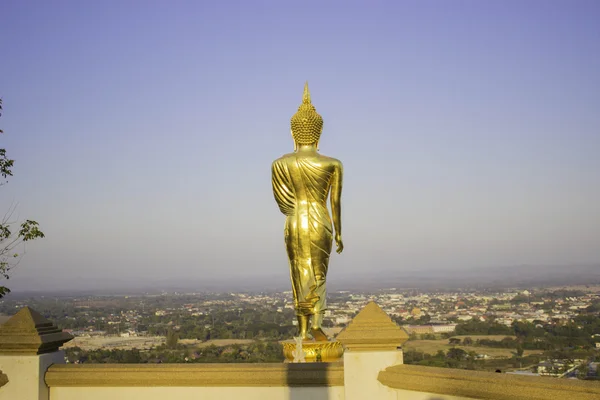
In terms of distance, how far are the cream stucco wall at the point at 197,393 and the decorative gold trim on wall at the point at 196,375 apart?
0.17ft

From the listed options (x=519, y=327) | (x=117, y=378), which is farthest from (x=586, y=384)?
(x=519, y=327)

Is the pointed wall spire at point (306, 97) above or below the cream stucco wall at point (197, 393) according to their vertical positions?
above

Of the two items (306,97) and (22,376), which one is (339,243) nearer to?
(306,97)

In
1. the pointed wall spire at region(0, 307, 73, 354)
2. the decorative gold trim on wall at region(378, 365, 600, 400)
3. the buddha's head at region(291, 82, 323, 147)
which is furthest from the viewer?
the buddha's head at region(291, 82, 323, 147)

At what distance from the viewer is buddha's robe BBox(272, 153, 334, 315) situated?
7762mm

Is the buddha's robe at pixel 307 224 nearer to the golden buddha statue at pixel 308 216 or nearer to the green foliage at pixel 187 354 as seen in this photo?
the golden buddha statue at pixel 308 216

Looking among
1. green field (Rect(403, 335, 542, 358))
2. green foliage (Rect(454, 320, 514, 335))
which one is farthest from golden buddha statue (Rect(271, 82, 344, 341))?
green foliage (Rect(454, 320, 514, 335))

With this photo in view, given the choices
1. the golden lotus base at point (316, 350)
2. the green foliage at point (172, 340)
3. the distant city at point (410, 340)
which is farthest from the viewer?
the green foliage at point (172, 340)

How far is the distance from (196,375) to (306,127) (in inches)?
131

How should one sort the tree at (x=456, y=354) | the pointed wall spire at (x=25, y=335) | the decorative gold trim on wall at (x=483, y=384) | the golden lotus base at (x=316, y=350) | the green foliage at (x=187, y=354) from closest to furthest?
the decorative gold trim on wall at (x=483, y=384) < the pointed wall spire at (x=25, y=335) < the golden lotus base at (x=316, y=350) < the green foliage at (x=187, y=354) < the tree at (x=456, y=354)

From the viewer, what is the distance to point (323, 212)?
25.9 ft

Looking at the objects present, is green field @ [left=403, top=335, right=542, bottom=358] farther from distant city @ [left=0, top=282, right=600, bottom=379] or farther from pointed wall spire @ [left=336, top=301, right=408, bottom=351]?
pointed wall spire @ [left=336, top=301, right=408, bottom=351]

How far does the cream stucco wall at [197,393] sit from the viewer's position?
583cm

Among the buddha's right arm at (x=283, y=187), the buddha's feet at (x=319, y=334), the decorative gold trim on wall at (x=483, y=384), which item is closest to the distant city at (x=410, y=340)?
the buddha's feet at (x=319, y=334)
